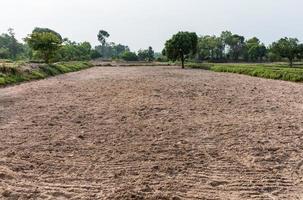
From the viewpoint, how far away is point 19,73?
32031 mm

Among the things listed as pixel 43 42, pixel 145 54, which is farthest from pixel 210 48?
pixel 43 42

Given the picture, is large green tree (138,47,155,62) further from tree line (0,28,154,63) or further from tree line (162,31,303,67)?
tree line (162,31,303,67)

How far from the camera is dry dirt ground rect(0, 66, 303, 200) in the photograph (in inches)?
244

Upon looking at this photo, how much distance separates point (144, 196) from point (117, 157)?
2302 mm

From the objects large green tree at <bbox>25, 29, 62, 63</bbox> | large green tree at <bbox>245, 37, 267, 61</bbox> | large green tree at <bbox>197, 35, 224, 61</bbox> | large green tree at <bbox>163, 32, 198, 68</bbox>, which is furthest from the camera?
large green tree at <bbox>197, 35, 224, 61</bbox>

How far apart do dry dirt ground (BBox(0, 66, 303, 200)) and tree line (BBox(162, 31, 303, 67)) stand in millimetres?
46714

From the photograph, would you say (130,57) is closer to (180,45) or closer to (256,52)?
(256,52)

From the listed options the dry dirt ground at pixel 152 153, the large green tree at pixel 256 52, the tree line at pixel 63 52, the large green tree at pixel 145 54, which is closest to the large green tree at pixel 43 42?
the tree line at pixel 63 52

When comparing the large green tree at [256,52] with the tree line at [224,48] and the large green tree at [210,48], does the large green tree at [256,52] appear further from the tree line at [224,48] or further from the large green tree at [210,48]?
the large green tree at [210,48]

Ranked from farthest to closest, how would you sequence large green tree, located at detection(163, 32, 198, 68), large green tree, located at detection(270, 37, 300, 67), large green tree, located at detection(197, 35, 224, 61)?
large green tree, located at detection(197, 35, 224, 61) < large green tree, located at detection(163, 32, 198, 68) < large green tree, located at detection(270, 37, 300, 67)

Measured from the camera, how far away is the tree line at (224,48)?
59.0m

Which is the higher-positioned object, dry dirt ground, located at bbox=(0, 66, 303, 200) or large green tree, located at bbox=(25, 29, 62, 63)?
large green tree, located at bbox=(25, 29, 62, 63)

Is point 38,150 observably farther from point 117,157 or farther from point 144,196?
point 144,196

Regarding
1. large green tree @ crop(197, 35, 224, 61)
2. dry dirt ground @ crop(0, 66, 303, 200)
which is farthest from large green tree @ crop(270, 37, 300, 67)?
dry dirt ground @ crop(0, 66, 303, 200)
